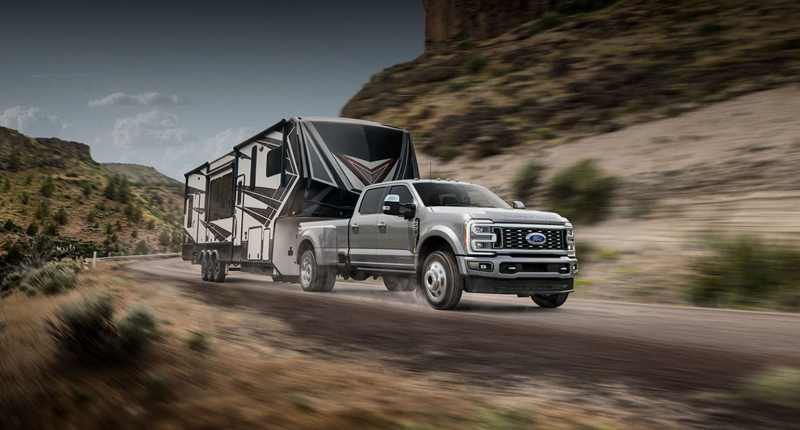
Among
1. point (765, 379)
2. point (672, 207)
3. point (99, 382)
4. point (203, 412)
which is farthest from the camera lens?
point (672, 207)

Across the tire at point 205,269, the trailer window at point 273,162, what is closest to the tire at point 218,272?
the tire at point 205,269

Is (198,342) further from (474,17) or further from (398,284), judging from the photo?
(474,17)

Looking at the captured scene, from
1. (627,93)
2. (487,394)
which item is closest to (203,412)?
(487,394)

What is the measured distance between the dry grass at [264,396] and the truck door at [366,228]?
6.68m

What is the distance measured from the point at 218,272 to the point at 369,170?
6.80m

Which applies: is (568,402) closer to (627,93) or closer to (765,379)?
(765,379)

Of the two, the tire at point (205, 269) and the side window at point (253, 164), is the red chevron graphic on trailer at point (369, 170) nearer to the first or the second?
the side window at point (253, 164)

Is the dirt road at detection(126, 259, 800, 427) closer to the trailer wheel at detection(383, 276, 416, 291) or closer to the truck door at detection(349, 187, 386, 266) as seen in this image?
the truck door at detection(349, 187, 386, 266)

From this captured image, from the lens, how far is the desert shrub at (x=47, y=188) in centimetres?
10906

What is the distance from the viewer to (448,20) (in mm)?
58062

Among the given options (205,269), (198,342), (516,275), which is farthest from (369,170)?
(198,342)

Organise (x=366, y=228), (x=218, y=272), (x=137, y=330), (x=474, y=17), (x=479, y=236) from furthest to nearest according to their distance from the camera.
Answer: (x=474, y=17)
(x=218, y=272)
(x=366, y=228)
(x=479, y=236)
(x=137, y=330)

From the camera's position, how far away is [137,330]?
5305 millimetres

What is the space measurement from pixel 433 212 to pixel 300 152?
5.33m
